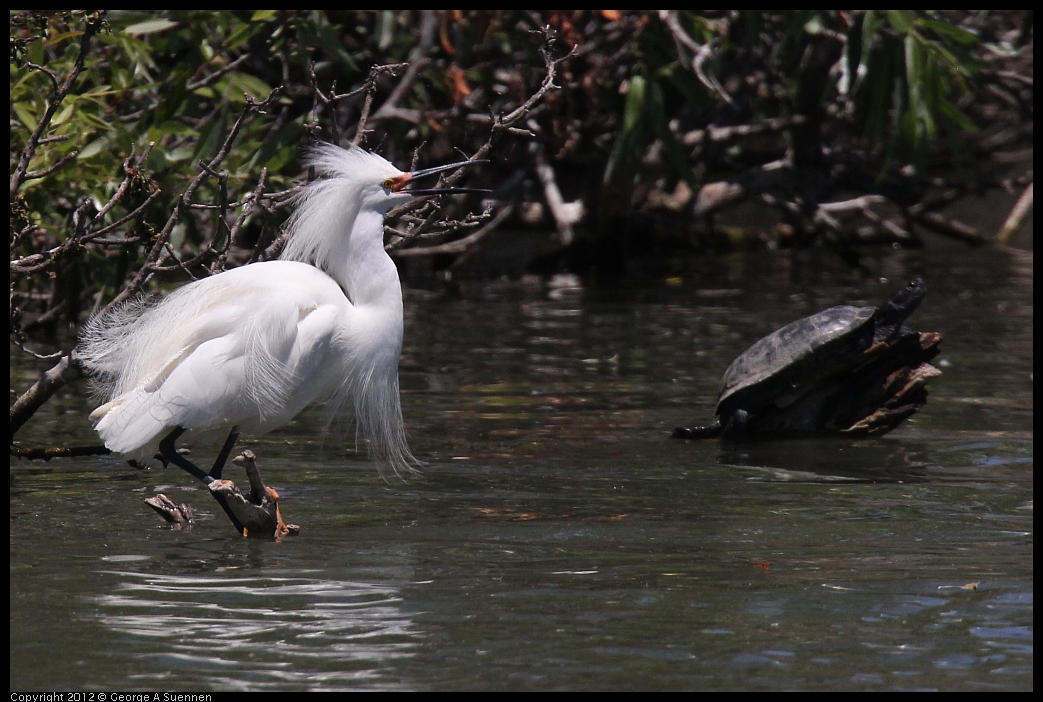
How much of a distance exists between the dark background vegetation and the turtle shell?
161 centimetres

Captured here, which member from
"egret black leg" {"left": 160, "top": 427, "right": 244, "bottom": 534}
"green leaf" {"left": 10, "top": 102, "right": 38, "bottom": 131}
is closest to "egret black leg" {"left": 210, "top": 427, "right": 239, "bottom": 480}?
"egret black leg" {"left": 160, "top": 427, "right": 244, "bottom": 534}

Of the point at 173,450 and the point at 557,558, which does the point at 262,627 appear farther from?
the point at 173,450

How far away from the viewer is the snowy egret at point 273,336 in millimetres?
5676

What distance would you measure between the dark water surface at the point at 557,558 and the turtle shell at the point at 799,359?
27 cm

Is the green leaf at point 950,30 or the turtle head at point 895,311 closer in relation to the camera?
the turtle head at point 895,311

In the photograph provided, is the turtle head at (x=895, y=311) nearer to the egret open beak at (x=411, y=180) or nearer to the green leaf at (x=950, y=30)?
the egret open beak at (x=411, y=180)

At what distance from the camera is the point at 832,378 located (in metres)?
7.79

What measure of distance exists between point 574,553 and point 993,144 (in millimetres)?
15560

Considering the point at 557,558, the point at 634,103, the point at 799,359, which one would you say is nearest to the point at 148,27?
the point at 799,359

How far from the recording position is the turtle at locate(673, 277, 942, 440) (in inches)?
296

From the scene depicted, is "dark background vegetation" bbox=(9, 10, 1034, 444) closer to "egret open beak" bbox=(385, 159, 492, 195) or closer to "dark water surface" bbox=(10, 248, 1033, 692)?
"egret open beak" bbox=(385, 159, 492, 195)

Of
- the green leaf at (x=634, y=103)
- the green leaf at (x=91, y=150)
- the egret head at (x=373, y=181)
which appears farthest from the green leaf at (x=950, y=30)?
the egret head at (x=373, y=181)

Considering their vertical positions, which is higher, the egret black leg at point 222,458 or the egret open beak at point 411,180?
the egret open beak at point 411,180

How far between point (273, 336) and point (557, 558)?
1.41 metres
